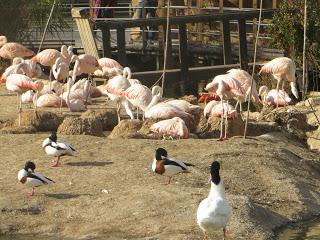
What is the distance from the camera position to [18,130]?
17.1 meters

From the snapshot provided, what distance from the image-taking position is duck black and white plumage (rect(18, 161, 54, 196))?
12.8 metres

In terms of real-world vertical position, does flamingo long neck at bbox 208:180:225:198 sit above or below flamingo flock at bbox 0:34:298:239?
above

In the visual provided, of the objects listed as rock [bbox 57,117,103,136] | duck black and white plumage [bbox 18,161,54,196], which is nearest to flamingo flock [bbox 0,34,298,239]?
duck black and white plumage [bbox 18,161,54,196]

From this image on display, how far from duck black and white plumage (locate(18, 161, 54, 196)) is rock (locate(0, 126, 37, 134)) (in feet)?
13.0

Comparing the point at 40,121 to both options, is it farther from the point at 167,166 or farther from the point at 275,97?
the point at 167,166

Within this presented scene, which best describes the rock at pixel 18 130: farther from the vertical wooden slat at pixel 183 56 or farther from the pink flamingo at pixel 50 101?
the vertical wooden slat at pixel 183 56

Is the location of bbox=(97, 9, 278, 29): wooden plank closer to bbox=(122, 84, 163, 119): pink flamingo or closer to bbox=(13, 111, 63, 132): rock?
bbox=(122, 84, 163, 119): pink flamingo

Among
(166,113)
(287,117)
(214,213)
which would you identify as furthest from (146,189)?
(287,117)

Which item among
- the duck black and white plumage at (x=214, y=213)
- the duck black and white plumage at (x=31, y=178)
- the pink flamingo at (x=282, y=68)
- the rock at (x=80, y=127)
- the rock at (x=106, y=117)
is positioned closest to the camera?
the duck black and white plumage at (x=214, y=213)

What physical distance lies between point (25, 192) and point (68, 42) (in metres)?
17.4

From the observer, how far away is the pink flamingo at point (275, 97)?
2008 cm

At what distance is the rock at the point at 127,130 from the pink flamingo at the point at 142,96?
67 cm

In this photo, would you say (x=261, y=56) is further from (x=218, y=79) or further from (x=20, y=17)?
(x=218, y=79)

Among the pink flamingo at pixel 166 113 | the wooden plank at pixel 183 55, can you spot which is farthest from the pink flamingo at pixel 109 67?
the pink flamingo at pixel 166 113
